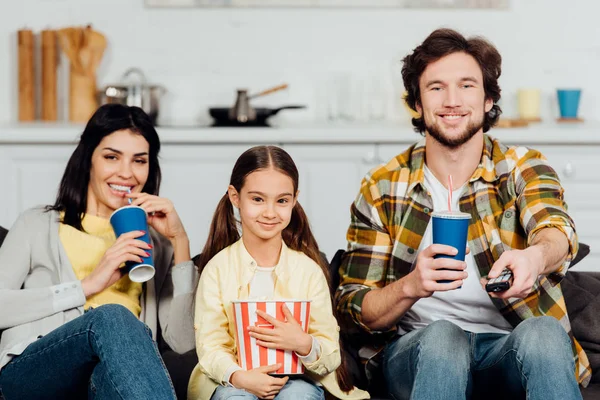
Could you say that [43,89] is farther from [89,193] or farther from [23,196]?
[89,193]

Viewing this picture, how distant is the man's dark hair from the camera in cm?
233

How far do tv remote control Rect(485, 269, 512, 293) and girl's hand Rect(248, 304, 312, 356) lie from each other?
398mm

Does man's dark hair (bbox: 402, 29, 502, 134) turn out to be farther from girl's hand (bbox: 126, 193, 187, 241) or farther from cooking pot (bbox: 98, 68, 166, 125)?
cooking pot (bbox: 98, 68, 166, 125)

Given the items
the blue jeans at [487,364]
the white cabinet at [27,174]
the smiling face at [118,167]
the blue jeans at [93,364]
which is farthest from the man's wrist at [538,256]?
the white cabinet at [27,174]

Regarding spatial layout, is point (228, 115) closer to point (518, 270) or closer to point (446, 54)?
point (446, 54)

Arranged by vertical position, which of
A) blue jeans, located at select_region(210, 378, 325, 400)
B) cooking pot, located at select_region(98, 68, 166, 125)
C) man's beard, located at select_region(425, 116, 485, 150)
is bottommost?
blue jeans, located at select_region(210, 378, 325, 400)

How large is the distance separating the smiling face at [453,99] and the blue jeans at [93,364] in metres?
0.88

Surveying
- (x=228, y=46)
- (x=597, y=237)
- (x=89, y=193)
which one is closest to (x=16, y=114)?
(x=228, y=46)

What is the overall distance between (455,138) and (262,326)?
749mm

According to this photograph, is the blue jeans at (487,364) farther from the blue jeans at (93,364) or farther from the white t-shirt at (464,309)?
the blue jeans at (93,364)

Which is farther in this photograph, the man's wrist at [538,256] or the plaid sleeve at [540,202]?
the plaid sleeve at [540,202]

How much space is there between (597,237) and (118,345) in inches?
105

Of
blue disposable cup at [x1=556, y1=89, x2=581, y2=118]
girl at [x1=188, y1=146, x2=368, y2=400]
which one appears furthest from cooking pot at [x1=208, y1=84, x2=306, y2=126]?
girl at [x1=188, y1=146, x2=368, y2=400]

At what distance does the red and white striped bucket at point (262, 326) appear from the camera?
1852mm
